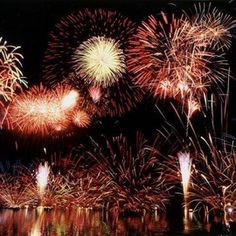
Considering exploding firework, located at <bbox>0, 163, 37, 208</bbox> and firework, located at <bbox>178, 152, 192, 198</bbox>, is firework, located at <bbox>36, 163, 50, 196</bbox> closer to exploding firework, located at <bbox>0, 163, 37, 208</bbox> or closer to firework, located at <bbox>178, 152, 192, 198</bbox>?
exploding firework, located at <bbox>0, 163, 37, 208</bbox>

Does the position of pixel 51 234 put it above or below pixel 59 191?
below

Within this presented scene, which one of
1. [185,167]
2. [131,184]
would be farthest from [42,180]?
[185,167]

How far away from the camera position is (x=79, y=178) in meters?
32.5

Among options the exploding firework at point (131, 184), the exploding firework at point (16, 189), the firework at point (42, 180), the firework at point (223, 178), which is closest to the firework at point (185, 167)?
the firework at point (223, 178)

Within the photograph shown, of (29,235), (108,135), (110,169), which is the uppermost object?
(108,135)

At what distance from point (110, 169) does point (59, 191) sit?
3031 mm

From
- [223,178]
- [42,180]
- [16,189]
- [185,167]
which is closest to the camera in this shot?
[185,167]

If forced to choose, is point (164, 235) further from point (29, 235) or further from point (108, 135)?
point (108, 135)

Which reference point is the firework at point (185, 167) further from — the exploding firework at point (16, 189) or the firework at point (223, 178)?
the exploding firework at point (16, 189)

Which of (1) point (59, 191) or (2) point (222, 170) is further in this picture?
(1) point (59, 191)

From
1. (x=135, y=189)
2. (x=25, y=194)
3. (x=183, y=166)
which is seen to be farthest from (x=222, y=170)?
(x=25, y=194)

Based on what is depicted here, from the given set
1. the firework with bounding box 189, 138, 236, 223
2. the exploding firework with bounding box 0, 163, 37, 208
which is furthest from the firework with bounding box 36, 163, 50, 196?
the firework with bounding box 189, 138, 236, 223

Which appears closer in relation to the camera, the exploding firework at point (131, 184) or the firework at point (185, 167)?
the firework at point (185, 167)

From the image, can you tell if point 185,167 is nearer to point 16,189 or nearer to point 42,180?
point 42,180
